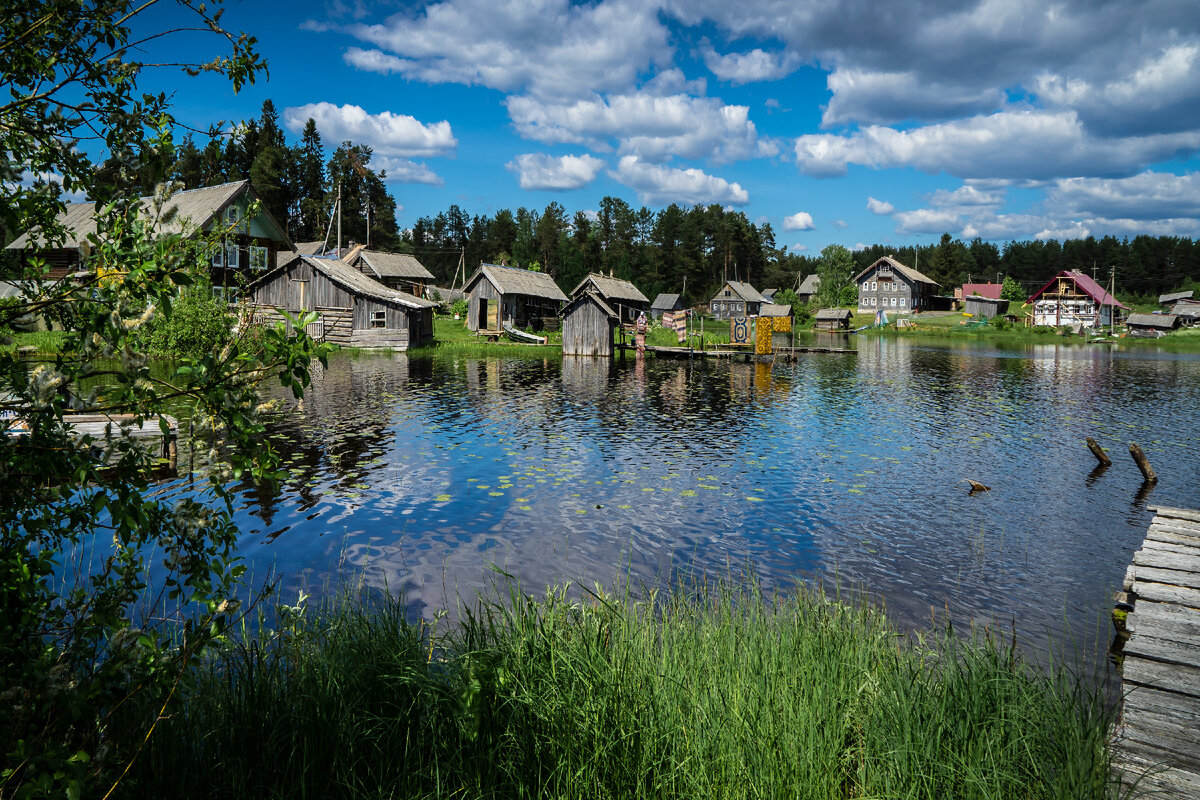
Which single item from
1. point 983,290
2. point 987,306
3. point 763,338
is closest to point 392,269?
point 763,338

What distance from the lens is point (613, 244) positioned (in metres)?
120

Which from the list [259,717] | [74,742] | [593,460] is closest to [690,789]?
[259,717]

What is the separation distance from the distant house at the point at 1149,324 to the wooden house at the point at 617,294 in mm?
64115

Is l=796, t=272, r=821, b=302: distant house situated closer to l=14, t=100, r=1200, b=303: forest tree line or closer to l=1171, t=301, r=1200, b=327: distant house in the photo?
l=14, t=100, r=1200, b=303: forest tree line

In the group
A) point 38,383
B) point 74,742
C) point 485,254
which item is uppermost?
point 485,254

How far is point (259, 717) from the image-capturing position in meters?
4.94

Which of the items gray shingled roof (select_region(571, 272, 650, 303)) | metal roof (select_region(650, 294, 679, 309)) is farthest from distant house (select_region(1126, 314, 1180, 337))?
gray shingled roof (select_region(571, 272, 650, 303))

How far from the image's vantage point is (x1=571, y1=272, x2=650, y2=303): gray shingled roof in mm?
65375

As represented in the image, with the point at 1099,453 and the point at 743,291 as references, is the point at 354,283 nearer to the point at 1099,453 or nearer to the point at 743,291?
the point at 1099,453

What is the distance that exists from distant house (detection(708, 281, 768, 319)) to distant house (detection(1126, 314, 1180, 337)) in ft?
157

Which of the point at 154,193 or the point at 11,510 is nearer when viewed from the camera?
the point at 11,510

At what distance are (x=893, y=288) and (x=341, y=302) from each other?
90.1m

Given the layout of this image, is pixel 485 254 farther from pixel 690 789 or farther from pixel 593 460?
pixel 690 789

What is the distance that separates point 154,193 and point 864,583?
32.6 feet
